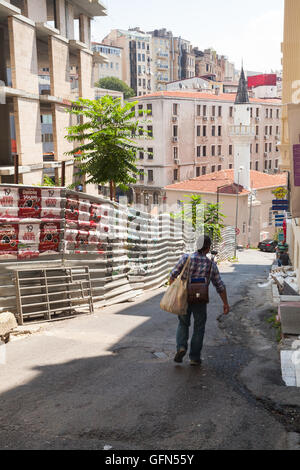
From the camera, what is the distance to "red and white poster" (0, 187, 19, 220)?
8172 millimetres

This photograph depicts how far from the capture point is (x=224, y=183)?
203ft

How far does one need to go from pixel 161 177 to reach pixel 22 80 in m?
48.7

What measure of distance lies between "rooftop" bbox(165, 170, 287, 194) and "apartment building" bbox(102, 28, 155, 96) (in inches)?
2073

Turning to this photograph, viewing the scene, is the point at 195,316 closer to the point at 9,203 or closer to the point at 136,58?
the point at 9,203

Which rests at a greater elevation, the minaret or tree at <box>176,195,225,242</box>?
the minaret

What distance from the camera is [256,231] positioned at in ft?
205

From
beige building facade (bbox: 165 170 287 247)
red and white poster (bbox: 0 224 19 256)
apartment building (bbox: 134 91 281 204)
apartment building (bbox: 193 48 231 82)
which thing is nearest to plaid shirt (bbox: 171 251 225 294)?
red and white poster (bbox: 0 224 19 256)

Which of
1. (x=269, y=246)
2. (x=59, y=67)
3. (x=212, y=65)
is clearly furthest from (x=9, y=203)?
(x=212, y=65)

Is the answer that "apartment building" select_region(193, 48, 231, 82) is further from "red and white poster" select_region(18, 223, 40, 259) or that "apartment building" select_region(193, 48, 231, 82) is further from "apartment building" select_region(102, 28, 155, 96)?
"red and white poster" select_region(18, 223, 40, 259)

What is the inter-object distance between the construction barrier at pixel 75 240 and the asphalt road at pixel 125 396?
1.39 meters

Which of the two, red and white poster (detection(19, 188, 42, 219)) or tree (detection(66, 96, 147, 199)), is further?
tree (detection(66, 96, 147, 199))

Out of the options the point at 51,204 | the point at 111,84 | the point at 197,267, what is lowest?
the point at 197,267

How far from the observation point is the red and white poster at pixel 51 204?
8.84 m

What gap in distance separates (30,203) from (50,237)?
0.78m
